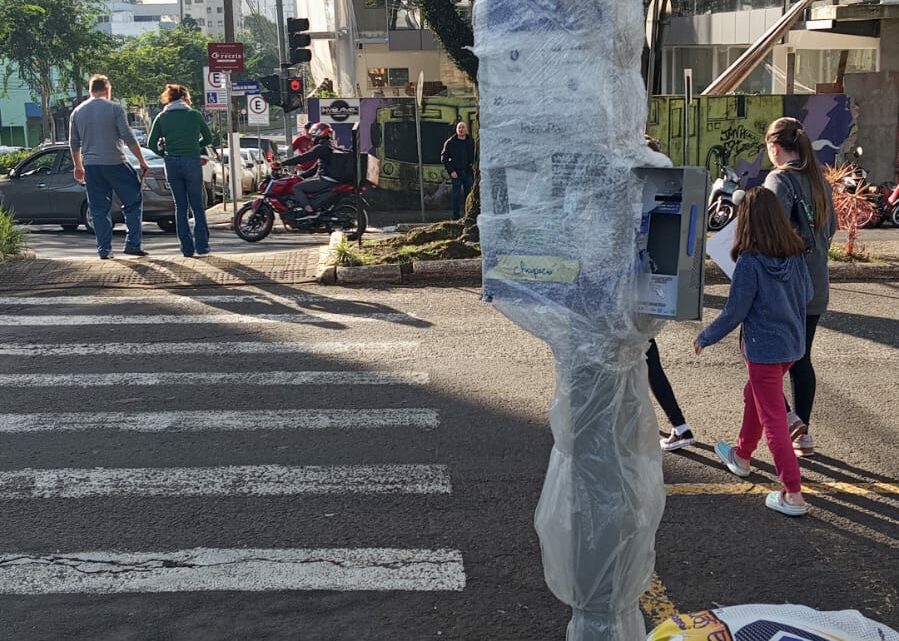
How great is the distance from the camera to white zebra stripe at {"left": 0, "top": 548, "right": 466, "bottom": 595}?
452 centimetres

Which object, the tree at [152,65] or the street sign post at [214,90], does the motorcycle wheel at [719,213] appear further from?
the tree at [152,65]

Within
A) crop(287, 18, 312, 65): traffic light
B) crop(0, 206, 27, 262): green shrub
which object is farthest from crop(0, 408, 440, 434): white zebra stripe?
crop(287, 18, 312, 65): traffic light

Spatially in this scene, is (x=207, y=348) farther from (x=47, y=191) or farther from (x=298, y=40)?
(x=298, y=40)

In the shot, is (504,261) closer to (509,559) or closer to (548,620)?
(548,620)

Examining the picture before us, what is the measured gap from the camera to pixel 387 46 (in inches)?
1657

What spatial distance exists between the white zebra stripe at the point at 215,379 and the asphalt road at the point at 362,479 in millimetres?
28

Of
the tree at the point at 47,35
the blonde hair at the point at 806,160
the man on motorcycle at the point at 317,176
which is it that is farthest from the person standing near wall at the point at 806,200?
the tree at the point at 47,35

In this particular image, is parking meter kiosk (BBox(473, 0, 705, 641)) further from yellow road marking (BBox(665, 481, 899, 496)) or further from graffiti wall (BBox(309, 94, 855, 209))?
graffiti wall (BBox(309, 94, 855, 209))

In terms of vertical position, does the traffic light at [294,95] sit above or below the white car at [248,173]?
above

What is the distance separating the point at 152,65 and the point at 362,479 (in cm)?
6792

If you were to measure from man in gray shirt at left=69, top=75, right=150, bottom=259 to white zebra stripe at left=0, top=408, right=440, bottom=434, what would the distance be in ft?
16.7

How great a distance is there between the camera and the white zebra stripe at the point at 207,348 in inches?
330

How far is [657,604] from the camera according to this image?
4.32 m

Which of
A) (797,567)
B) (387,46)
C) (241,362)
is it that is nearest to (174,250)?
(241,362)
